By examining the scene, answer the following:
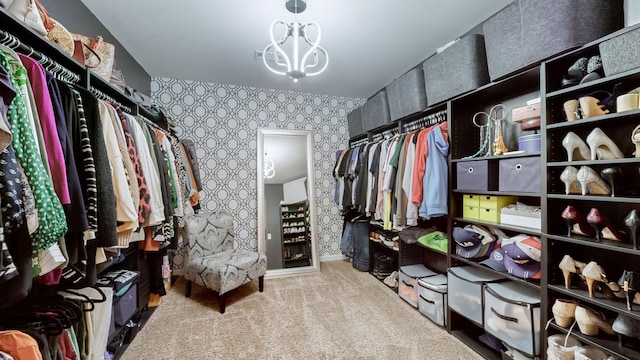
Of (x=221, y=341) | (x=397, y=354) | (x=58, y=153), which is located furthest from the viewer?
(x=221, y=341)

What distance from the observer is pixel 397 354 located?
1.77 m

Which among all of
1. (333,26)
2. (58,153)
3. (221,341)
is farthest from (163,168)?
(333,26)

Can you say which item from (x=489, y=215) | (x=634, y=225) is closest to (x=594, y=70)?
(x=634, y=225)

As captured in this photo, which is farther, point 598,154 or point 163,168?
point 163,168

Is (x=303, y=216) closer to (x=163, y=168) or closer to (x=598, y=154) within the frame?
(x=163, y=168)

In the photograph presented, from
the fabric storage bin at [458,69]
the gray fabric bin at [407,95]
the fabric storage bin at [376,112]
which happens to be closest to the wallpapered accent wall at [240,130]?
the fabric storage bin at [376,112]

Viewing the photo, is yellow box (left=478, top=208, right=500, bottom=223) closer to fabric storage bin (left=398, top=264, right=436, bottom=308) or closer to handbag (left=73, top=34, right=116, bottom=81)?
fabric storage bin (left=398, top=264, right=436, bottom=308)

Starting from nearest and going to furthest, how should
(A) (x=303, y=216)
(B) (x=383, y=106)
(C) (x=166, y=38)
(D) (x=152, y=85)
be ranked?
(C) (x=166, y=38) < (B) (x=383, y=106) < (D) (x=152, y=85) < (A) (x=303, y=216)

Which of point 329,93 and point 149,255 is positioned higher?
point 329,93

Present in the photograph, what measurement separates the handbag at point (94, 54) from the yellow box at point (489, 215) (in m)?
2.54

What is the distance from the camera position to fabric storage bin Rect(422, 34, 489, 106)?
1.82 metres

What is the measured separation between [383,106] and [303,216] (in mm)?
1664

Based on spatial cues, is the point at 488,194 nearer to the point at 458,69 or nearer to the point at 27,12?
the point at 458,69

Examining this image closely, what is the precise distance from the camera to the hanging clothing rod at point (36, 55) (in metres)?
0.94
